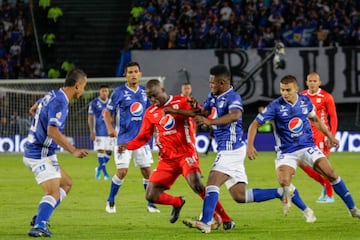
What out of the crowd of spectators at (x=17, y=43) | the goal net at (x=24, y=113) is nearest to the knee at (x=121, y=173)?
the goal net at (x=24, y=113)

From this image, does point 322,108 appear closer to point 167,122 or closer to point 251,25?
point 167,122

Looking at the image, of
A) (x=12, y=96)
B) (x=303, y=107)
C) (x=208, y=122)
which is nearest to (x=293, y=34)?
(x=12, y=96)

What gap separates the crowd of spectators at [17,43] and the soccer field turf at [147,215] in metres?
11.6

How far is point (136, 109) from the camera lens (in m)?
14.8

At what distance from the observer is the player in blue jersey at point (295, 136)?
42.2 feet

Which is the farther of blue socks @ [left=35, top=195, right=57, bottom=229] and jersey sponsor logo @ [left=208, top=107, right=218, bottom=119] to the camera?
jersey sponsor logo @ [left=208, top=107, right=218, bottom=119]

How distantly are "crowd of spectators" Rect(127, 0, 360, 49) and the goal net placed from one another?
2.93m

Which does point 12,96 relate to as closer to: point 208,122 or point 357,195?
point 357,195

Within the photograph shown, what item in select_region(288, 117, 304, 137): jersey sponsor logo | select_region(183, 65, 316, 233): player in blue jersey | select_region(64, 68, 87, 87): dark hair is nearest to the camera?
select_region(64, 68, 87, 87): dark hair

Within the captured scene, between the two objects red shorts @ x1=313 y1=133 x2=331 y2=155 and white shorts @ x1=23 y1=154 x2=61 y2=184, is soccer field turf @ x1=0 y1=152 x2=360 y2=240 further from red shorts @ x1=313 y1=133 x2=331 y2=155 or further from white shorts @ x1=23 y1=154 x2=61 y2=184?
red shorts @ x1=313 y1=133 x2=331 y2=155

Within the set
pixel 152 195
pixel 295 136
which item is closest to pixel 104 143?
pixel 295 136

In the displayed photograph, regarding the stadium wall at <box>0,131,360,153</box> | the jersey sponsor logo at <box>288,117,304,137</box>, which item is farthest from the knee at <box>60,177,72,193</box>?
the stadium wall at <box>0,131,360,153</box>

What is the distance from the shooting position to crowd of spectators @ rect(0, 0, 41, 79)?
3312 centimetres

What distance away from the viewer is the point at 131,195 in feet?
57.0
